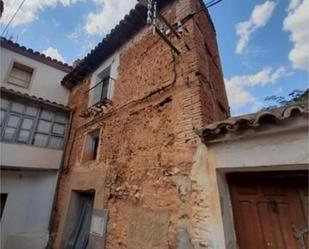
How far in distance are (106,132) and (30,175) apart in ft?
12.5

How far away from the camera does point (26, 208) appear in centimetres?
664

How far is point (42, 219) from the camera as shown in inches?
254

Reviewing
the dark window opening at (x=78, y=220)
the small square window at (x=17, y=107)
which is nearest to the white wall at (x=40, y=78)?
the small square window at (x=17, y=107)

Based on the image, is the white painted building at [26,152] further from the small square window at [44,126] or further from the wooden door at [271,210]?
the wooden door at [271,210]

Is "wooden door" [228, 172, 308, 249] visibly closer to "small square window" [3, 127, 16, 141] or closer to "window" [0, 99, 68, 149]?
"window" [0, 99, 68, 149]

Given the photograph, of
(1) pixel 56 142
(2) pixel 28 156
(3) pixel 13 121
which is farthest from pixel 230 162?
(3) pixel 13 121

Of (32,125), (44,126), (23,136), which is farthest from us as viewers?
(44,126)

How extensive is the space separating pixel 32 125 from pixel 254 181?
22.9ft

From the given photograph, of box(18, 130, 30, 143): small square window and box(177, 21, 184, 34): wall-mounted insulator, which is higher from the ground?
box(177, 21, 184, 34): wall-mounted insulator

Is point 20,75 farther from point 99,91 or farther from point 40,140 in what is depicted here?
point 99,91

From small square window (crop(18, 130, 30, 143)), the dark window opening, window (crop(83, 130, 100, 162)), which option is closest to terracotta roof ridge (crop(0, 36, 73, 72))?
small square window (crop(18, 130, 30, 143))

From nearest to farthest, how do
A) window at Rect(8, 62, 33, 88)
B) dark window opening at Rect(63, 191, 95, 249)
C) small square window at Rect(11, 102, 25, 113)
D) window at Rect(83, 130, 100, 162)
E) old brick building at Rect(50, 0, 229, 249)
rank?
old brick building at Rect(50, 0, 229, 249), dark window opening at Rect(63, 191, 95, 249), window at Rect(83, 130, 100, 162), small square window at Rect(11, 102, 25, 113), window at Rect(8, 62, 33, 88)

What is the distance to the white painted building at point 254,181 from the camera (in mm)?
2323

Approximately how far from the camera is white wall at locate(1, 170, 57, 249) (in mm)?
6035
